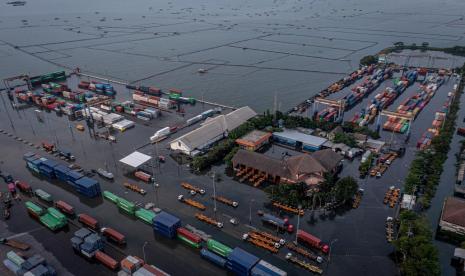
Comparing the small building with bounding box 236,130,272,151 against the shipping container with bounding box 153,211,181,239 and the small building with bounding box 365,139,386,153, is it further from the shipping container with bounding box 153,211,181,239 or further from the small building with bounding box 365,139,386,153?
the shipping container with bounding box 153,211,181,239

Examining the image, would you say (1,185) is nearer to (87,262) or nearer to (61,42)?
(87,262)

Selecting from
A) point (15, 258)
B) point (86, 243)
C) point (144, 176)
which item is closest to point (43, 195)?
point (15, 258)

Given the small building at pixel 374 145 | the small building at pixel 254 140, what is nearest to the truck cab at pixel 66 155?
the small building at pixel 254 140

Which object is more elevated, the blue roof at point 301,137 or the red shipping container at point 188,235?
the blue roof at point 301,137

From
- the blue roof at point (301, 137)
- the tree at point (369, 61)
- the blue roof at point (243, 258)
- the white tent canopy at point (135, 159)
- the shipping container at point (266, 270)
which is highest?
the tree at point (369, 61)

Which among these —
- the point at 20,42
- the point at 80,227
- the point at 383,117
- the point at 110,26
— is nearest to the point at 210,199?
the point at 80,227

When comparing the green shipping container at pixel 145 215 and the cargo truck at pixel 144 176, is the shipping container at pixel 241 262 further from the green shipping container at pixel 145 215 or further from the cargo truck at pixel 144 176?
the cargo truck at pixel 144 176

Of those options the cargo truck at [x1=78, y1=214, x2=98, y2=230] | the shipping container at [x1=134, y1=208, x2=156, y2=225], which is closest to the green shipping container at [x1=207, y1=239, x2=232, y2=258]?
the shipping container at [x1=134, y1=208, x2=156, y2=225]

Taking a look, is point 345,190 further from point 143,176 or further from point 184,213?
point 143,176
